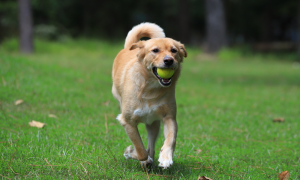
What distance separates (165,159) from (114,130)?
2.08 metres

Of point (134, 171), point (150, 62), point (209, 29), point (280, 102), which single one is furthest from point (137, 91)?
point (209, 29)

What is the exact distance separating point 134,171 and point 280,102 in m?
6.07

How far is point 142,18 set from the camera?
42.2 metres

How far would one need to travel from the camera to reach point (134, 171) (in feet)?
11.9

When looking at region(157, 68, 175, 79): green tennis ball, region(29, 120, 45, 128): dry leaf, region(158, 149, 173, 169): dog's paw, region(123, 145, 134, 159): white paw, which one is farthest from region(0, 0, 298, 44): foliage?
region(158, 149, 173, 169): dog's paw

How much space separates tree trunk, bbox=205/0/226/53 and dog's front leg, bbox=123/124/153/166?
17.9m

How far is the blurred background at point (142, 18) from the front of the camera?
1975 cm

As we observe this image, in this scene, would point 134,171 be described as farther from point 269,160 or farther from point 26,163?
point 269,160

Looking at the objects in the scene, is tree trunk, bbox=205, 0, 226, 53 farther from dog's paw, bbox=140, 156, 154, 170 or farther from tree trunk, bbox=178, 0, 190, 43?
dog's paw, bbox=140, 156, 154, 170

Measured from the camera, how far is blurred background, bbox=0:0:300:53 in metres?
19.8

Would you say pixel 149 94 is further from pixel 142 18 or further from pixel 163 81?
pixel 142 18

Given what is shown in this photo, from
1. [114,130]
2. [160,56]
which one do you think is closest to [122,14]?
[114,130]

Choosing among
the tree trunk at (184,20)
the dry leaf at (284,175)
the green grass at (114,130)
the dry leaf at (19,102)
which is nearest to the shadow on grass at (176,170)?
the green grass at (114,130)

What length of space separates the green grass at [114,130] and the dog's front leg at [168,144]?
321mm
